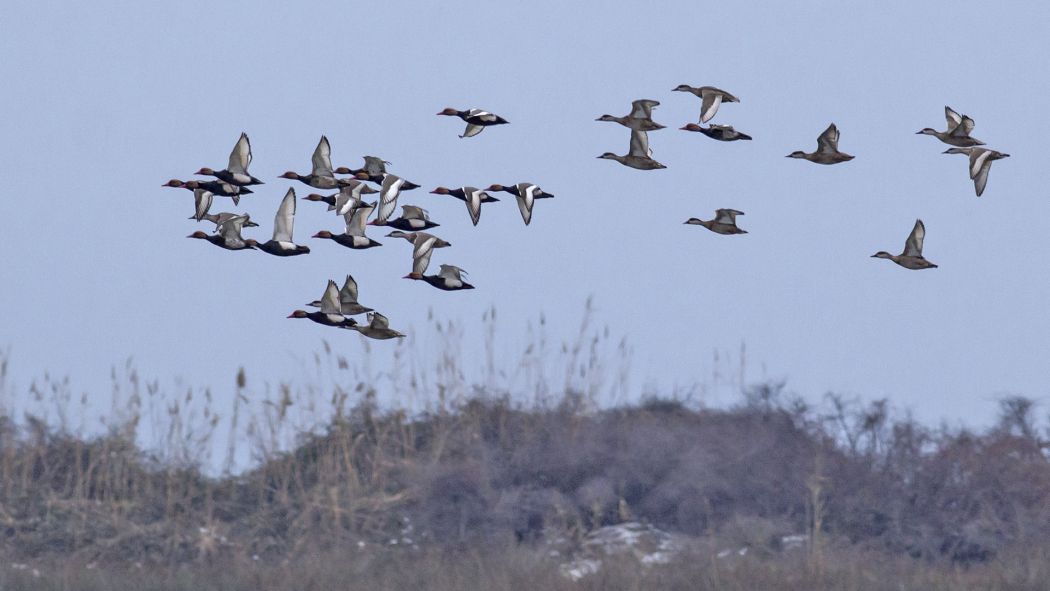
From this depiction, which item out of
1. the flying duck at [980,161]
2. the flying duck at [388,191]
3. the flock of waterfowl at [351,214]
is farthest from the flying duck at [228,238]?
the flying duck at [980,161]

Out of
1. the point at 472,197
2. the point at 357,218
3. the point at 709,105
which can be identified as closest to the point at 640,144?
the point at 709,105

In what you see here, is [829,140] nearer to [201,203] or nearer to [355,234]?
[355,234]

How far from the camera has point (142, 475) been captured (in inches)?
533

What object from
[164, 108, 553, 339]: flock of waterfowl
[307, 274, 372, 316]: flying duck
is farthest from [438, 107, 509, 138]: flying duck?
[307, 274, 372, 316]: flying duck

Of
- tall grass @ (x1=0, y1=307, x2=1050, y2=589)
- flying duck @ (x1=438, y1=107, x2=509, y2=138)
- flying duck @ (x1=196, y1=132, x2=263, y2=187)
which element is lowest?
tall grass @ (x1=0, y1=307, x2=1050, y2=589)

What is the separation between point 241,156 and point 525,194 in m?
2.50

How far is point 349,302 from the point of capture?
1073 centimetres

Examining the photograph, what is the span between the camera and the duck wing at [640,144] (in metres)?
11.6

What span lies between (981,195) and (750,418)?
4061 mm

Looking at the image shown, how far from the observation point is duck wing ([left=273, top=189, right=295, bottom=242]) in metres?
11.3

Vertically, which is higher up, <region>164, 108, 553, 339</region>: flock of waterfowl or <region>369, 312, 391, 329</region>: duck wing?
<region>164, 108, 553, 339</region>: flock of waterfowl

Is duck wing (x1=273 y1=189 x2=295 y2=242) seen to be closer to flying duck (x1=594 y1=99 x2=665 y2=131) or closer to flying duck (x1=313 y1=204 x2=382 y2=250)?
flying duck (x1=313 y1=204 x2=382 y2=250)

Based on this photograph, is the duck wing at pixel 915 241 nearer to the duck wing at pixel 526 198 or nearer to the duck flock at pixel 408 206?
the duck flock at pixel 408 206

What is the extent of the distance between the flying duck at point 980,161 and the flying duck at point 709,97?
1.92m
